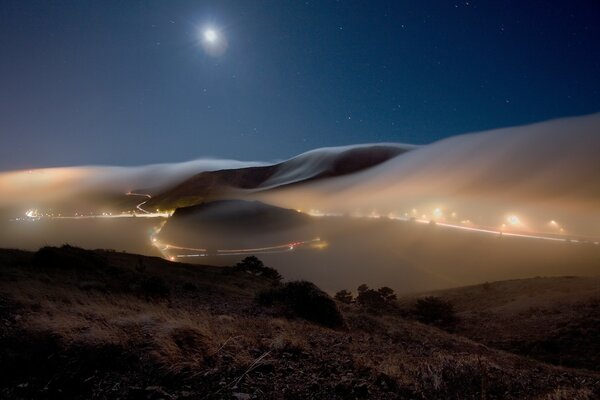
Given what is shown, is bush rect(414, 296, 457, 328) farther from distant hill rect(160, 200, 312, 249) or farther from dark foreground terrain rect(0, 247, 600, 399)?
distant hill rect(160, 200, 312, 249)

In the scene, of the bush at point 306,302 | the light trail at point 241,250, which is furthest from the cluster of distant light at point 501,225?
the bush at point 306,302

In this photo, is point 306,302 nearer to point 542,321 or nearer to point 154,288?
point 154,288

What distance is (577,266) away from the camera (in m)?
46.1

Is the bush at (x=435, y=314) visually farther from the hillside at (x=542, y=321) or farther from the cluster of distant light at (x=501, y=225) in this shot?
the cluster of distant light at (x=501, y=225)

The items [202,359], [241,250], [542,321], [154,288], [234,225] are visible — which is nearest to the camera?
[202,359]

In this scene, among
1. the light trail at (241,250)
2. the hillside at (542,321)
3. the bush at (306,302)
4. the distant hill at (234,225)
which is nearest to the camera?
the bush at (306,302)

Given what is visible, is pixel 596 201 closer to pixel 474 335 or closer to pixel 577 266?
pixel 577 266

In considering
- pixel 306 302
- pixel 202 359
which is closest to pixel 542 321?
pixel 306 302

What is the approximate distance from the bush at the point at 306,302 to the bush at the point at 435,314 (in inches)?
494

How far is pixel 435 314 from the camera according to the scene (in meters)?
25.7

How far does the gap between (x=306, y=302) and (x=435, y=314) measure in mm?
14915

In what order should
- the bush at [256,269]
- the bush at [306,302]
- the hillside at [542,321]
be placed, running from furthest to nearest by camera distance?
the bush at [256,269] → the hillside at [542,321] → the bush at [306,302]

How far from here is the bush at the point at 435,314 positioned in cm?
2444

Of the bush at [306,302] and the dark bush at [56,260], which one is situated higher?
the dark bush at [56,260]
